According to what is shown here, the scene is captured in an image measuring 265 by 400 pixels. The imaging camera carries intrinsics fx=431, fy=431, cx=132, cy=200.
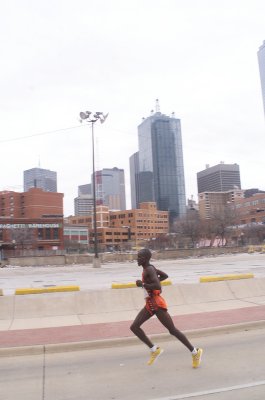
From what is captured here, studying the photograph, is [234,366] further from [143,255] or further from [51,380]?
[51,380]

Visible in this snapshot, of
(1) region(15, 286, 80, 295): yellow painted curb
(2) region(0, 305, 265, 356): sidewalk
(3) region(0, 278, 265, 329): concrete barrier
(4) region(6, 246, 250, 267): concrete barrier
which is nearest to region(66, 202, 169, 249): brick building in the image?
(4) region(6, 246, 250, 267): concrete barrier

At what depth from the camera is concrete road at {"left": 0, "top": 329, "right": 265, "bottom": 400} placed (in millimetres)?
5414

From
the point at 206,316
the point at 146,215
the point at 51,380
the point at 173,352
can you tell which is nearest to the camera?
the point at 51,380

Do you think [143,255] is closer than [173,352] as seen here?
Yes

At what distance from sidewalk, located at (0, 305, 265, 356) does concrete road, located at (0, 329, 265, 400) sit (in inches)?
19.4

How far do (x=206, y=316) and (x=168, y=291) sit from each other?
88.3 inches

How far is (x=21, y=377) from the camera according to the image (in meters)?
6.33

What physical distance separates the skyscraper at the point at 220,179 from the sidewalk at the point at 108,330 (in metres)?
176

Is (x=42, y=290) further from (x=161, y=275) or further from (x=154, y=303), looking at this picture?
(x=154, y=303)

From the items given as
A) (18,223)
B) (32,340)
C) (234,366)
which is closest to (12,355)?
(32,340)

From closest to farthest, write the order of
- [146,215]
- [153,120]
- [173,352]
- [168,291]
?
[173,352], [168,291], [153,120], [146,215]

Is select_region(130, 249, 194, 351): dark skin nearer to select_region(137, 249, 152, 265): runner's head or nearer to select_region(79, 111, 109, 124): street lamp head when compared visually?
select_region(137, 249, 152, 265): runner's head

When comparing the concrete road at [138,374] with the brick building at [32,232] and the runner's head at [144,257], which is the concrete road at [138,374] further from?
the brick building at [32,232]

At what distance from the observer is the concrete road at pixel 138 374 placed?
541 centimetres
